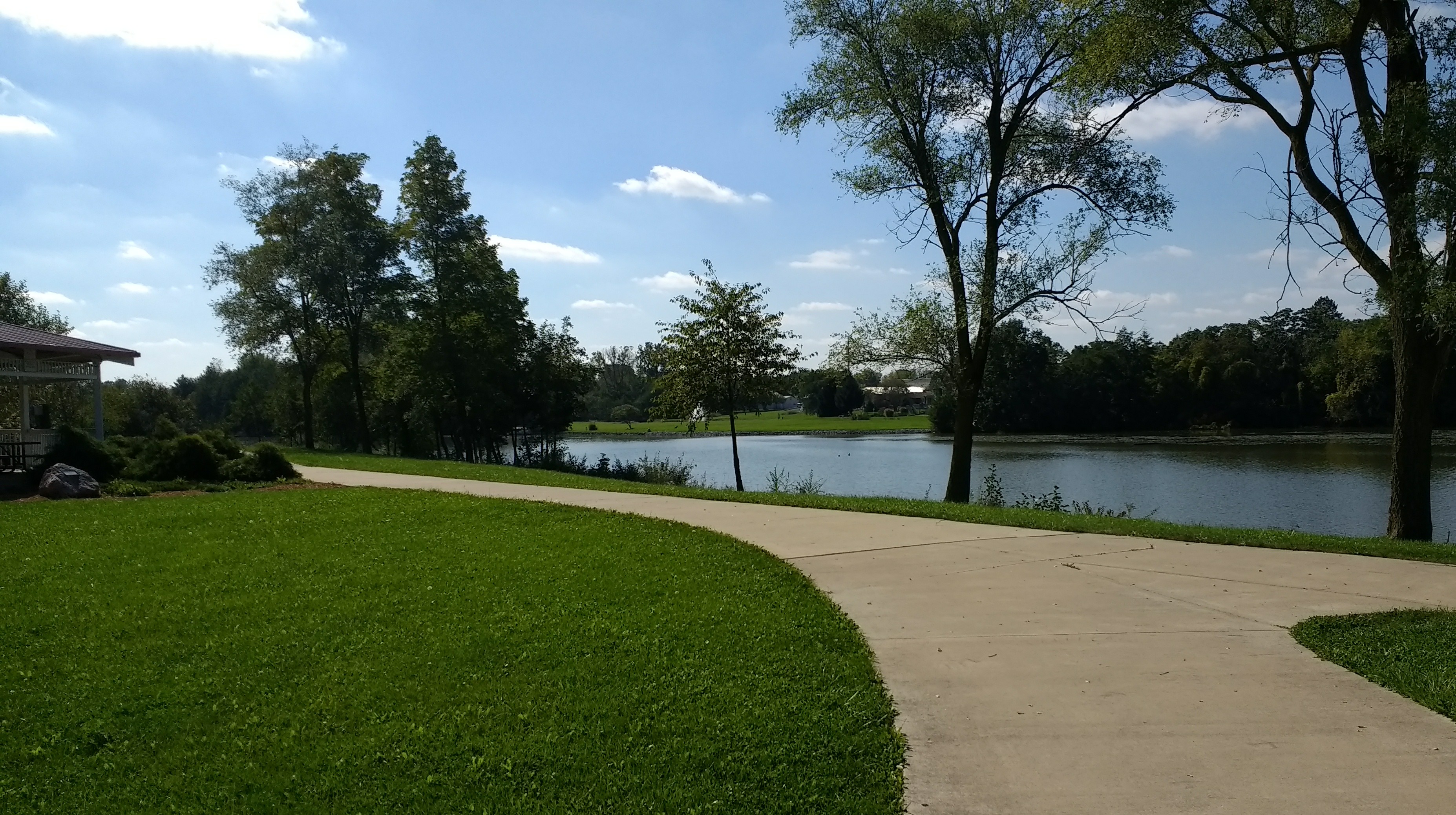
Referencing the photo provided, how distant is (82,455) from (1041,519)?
14.5 meters

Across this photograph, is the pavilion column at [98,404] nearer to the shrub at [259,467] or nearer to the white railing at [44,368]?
the white railing at [44,368]

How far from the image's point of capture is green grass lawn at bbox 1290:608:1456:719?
4.93 meters

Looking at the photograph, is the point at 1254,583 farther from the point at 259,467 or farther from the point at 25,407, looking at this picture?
the point at 25,407

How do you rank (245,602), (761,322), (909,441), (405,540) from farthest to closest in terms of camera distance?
(909,441) < (761,322) < (405,540) < (245,602)

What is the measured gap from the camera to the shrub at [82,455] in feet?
47.6

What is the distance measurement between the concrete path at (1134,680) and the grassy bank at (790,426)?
50.0 metres

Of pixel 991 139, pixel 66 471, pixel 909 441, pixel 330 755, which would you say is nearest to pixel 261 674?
pixel 330 755

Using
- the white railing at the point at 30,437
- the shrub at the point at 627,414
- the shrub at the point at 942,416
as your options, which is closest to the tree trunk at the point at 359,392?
the white railing at the point at 30,437

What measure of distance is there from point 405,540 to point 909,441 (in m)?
43.1

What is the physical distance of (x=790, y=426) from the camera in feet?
244

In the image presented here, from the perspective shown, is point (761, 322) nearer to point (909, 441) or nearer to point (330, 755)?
point (330, 755)

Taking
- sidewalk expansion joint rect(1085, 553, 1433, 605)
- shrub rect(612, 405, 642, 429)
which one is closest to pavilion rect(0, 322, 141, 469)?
sidewalk expansion joint rect(1085, 553, 1433, 605)

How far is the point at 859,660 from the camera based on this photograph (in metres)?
5.41

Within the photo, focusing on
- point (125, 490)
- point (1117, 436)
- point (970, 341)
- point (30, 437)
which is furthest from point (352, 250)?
point (1117, 436)
